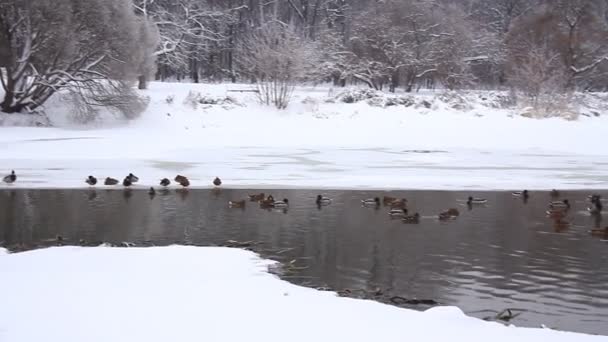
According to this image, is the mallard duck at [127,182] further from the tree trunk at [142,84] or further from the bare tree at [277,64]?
the tree trunk at [142,84]

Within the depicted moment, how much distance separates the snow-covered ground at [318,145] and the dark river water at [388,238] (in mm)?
3599

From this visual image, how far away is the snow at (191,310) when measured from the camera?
7.95 metres

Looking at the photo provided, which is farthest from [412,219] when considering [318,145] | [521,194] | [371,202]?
[318,145]

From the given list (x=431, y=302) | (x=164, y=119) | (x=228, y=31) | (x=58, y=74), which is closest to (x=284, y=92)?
(x=164, y=119)

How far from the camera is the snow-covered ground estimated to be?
25656mm

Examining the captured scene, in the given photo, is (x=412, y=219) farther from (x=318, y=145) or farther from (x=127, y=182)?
(x=318, y=145)

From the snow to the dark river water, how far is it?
918mm

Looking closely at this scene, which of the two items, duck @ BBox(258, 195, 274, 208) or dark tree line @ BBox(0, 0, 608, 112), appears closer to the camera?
duck @ BBox(258, 195, 274, 208)

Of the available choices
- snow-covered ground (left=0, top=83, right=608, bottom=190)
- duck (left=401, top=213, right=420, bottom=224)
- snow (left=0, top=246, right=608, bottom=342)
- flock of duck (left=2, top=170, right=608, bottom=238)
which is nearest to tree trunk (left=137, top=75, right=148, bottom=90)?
snow-covered ground (left=0, top=83, right=608, bottom=190)

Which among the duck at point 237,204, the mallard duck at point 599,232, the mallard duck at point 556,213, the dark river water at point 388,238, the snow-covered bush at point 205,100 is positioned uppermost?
the snow-covered bush at point 205,100

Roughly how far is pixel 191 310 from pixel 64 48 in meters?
33.5

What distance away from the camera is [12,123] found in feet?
129

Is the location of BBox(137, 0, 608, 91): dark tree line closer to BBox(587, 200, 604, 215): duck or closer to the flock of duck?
the flock of duck

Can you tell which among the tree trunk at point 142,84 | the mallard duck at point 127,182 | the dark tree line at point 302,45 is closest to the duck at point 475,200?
the mallard duck at point 127,182
